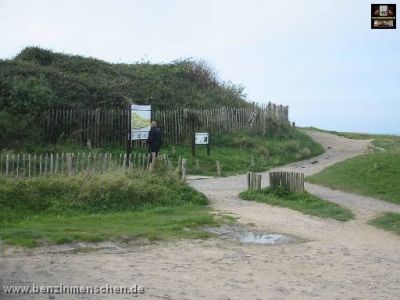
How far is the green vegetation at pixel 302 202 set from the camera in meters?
14.0

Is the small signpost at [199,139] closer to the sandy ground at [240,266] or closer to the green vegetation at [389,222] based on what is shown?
the green vegetation at [389,222]

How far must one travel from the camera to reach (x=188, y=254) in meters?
9.38

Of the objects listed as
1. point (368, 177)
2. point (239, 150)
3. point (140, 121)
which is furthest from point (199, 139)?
point (368, 177)

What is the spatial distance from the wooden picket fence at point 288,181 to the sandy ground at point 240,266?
3.73m

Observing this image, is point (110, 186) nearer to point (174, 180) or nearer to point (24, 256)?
point (174, 180)

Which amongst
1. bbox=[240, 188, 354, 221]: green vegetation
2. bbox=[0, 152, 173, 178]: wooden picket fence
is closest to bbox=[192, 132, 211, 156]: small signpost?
bbox=[240, 188, 354, 221]: green vegetation

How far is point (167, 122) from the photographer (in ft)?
86.6

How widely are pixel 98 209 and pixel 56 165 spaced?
2177 millimetres

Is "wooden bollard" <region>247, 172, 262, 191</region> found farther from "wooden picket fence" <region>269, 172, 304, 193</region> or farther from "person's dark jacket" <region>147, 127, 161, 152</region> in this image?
"person's dark jacket" <region>147, 127, 161, 152</region>

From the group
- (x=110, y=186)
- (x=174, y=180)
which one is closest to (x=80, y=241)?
(x=110, y=186)

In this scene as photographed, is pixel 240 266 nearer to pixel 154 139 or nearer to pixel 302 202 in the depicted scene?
pixel 302 202

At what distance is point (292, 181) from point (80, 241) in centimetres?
803

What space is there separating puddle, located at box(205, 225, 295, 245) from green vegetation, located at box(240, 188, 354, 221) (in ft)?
9.37

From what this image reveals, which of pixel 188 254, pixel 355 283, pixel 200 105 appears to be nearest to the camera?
pixel 355 283
